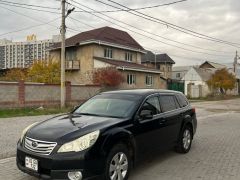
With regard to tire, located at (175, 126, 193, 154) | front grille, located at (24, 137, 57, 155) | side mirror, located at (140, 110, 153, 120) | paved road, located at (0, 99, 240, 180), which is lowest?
paved road, located at (0, 99, 240, 180)

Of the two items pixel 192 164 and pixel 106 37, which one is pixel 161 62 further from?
pixel 192 164

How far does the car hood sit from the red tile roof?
2835cm

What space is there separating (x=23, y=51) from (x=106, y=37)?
15.1 m

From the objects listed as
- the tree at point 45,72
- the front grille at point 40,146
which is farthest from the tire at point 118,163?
the tree at point 45,72

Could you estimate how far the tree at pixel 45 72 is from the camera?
31.4m

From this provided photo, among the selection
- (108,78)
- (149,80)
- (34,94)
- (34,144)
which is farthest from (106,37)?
(34,144)

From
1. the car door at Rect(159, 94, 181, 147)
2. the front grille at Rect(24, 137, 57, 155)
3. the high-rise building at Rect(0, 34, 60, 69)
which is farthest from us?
the high-rise building at Rect(0, 34, 60, 69)

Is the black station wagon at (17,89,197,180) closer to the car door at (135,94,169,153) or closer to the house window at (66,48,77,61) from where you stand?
the car door at (135,94,169,153)

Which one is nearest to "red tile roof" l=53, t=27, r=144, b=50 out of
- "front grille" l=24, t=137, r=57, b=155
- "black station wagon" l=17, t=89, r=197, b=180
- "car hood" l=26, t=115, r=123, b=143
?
"black station wagon" l=17, t=89, r=197, b=180

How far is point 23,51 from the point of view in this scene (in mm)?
45250

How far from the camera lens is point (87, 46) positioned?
112 feet

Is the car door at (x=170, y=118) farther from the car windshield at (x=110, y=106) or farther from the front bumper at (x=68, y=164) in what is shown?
the front bumper at (x=68, y=164)

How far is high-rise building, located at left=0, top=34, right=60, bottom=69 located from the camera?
43.7m

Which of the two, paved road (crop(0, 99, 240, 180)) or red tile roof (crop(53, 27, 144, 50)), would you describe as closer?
paved road (crop(0, 99, 240, 180))
